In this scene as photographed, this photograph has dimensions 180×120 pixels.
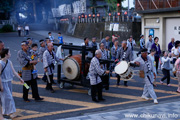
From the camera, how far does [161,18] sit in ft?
74.9

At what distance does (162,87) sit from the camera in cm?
1041

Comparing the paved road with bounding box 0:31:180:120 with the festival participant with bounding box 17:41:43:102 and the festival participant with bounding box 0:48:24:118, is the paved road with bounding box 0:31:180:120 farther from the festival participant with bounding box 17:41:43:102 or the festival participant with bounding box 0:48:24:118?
the festival participant with bounding box 17:41:43:102

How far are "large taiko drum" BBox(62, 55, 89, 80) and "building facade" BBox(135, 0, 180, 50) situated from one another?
1361 centimetres

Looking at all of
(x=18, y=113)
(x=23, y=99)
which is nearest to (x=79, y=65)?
(x=23, y=99)

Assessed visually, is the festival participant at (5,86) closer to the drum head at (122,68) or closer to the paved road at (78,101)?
the paved road at (78,101)

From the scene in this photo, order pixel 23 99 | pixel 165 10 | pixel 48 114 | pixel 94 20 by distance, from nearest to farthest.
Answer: pixel 48 114 < pixel 23 99 < pixel 165 10 < pixel 94 20

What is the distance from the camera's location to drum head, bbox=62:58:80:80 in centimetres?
938

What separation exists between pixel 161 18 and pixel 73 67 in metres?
15.6

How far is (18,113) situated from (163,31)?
1817 centimetres

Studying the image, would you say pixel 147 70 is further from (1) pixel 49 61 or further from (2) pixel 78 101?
(1) pixel 49 61

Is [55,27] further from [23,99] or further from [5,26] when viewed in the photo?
[23,99]

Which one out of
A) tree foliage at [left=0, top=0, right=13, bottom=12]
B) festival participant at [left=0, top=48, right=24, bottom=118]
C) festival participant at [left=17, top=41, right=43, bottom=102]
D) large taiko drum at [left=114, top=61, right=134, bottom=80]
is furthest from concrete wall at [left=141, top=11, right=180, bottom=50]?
tree foliage at [left=0, top=0, right=13, bottom=12]

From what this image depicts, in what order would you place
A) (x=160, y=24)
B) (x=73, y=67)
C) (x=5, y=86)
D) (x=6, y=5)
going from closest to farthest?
(x=5, y=86), (x=73, y=67), (x=160, y=24), (x=6, y=5)

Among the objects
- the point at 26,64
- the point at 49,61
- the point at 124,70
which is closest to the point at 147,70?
the point at 124,70
